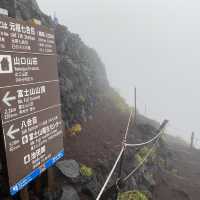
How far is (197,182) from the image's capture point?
1338cm

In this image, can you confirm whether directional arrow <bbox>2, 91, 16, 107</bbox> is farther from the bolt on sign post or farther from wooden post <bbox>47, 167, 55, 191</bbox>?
wooden post <bbox>47, 167, 55, 191</bbox>

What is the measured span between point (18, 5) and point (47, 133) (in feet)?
25.9

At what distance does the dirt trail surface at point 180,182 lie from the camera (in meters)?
10.8

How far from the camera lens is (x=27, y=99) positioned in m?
4.56

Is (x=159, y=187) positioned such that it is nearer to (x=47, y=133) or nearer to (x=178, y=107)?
(x=47, y=133)

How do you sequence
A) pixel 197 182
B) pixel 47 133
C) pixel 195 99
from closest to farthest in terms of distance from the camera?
pixel 47 133
pixel 197 182
pixel 195 99

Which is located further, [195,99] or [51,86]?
[195,99]

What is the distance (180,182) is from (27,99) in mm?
10928

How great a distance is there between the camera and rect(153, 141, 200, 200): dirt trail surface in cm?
1082

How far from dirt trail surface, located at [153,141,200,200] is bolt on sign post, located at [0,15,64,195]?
697 centimetres

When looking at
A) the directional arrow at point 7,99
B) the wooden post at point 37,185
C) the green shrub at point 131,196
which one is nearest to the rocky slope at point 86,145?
the wooden post at point 37,185

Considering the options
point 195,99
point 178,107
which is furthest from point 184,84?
point 178,107

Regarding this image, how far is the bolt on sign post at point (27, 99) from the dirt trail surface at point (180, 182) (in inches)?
274

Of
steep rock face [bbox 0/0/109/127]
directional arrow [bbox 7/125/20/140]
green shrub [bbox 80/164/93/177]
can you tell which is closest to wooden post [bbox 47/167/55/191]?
green shrub [bbox 80/164/93/177]
